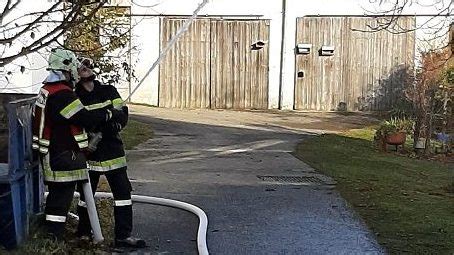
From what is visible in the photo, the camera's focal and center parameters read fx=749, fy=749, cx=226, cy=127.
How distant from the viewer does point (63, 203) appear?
20.0ft

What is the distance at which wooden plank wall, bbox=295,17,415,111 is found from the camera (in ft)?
71.7

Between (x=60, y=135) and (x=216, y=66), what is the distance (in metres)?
15.9

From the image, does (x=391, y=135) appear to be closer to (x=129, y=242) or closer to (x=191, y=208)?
(x=191, y=208)

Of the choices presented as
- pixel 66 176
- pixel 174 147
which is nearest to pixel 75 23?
pixel 66 176

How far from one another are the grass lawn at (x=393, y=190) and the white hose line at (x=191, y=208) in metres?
1.62

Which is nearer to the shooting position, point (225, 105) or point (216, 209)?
point (216, 209)

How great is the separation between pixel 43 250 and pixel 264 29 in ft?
54.3

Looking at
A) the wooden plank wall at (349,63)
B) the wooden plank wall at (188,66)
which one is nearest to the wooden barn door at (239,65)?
the wooden plank wall at (188,66)

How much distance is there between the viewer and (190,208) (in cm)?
777

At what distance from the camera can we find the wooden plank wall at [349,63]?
21844 mm

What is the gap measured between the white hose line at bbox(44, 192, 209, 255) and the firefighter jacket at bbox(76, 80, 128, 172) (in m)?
0.95

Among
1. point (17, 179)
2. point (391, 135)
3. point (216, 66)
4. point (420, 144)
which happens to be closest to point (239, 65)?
point (216, 66)

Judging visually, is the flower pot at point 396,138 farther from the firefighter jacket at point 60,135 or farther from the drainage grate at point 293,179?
the firefighter jacket at point 60,135

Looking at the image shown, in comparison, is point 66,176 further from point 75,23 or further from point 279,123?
point 279,123
